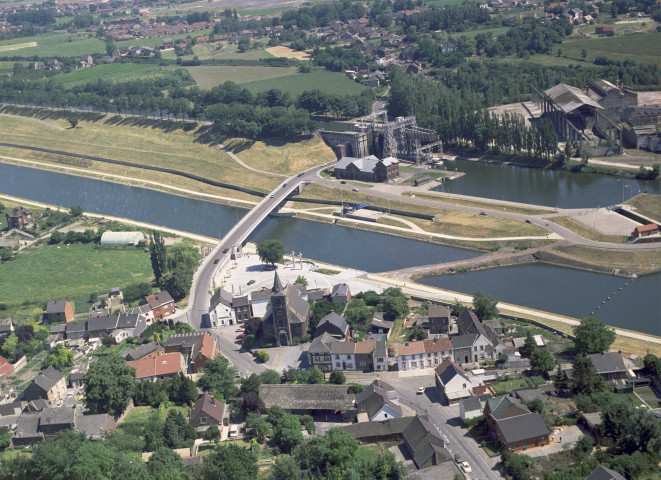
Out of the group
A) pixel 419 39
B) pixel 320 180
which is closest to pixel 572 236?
pixel 320 180

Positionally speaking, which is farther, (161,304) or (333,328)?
(161,304)

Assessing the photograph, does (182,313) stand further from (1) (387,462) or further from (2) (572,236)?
(2) (572,236)

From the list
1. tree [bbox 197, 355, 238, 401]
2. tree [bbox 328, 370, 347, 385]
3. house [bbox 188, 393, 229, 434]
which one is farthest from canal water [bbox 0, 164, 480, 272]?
house [bbox 188, 393, 229, 434]

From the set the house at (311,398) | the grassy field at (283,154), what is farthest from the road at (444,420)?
A: the grassy field at (283,154)

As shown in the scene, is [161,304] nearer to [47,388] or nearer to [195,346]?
[195,346]

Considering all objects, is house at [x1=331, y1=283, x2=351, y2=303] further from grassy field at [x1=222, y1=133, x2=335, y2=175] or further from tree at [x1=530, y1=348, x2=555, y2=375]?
grassy field at [x1=222, y1=133, x2=335, y2=175]

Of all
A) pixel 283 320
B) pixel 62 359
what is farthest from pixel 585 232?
pixel 62 359
